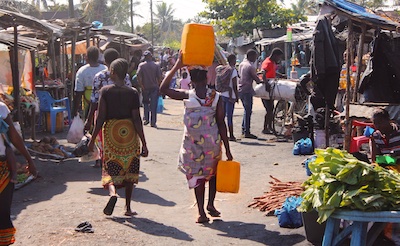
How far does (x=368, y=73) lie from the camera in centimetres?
868

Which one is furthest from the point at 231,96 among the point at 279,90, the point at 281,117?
the point at 281,117

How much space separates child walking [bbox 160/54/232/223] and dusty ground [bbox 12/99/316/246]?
57 centimetres

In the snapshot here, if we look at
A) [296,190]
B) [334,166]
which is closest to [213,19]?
[296,190]

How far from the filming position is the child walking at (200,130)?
271 inches

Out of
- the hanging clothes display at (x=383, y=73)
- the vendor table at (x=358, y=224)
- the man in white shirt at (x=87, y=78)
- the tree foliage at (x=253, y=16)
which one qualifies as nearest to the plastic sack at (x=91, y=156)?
the man in white shirt at (x=87, y=78)

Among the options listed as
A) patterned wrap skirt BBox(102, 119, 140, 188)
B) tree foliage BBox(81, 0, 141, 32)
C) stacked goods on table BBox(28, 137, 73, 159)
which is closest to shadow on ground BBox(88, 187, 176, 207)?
patterned wrap skirt BBox(102, 119, 140, 188)

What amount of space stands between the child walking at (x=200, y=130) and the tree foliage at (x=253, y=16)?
2785 centimetres

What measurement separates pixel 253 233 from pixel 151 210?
1.54 m

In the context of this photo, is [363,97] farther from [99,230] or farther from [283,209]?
[99,230]

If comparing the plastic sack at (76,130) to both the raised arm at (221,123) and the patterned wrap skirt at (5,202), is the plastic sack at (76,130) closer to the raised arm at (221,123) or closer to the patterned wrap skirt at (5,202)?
the raised arm at (221,123)

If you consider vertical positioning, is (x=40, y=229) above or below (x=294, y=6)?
below

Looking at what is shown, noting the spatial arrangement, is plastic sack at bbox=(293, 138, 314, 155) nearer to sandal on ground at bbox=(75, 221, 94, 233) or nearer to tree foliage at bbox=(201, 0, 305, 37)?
sandal on ground at bbox=(75, 221, 94, 233)

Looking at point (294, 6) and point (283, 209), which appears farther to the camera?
point (294, 6)

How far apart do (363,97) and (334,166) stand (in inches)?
173
